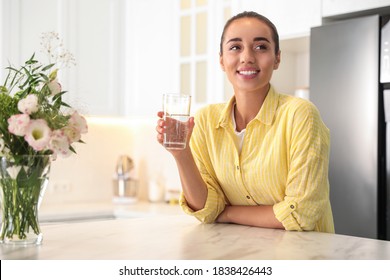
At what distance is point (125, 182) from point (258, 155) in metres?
2.40

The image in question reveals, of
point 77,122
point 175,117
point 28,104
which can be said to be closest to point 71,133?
point 77,122

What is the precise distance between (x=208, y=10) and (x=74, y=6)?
86 cm

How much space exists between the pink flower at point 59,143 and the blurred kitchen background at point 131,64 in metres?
1.97

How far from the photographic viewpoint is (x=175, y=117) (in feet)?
5.44

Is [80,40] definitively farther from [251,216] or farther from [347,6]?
[251,216]

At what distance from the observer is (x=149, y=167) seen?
4.54 metres

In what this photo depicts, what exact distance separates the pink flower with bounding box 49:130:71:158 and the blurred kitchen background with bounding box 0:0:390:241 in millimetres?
1969

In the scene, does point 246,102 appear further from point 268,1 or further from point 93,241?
point 268,1

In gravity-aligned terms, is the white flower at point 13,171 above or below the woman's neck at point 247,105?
below

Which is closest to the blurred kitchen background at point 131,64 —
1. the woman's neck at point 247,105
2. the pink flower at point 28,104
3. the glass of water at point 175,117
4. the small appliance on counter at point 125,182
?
the small appliance on counter at point 125,182

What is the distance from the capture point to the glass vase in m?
1.49

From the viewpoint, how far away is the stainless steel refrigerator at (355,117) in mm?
2775

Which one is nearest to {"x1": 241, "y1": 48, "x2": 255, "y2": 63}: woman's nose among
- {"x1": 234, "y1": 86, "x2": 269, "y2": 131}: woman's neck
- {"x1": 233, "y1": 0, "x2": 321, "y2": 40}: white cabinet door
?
{"x1": 234, "y1": 86, "x2": 269, "y2": 131}: woman's neck

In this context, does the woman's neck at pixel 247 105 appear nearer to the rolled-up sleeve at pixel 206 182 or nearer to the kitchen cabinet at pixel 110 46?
the rolled-up sleeve at pixel 206 182
